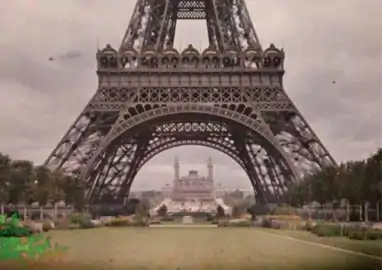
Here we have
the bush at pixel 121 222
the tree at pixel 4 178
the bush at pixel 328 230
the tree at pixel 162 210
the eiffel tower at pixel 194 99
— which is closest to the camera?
the bush at pixel 328 230

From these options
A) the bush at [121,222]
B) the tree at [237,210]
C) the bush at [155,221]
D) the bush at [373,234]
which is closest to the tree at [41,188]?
the bush at [121,222]

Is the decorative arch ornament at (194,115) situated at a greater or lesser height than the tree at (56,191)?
greater

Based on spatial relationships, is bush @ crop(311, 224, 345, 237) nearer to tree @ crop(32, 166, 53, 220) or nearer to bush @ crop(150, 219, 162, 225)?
bush @ crop(150, 219, 162, 225)

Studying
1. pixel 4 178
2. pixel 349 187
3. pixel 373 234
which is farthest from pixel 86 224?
pixel 349 187

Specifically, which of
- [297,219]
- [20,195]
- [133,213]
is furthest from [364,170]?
[20,195]

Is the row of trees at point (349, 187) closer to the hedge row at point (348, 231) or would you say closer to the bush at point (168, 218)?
the hedge row at point (348, 231)

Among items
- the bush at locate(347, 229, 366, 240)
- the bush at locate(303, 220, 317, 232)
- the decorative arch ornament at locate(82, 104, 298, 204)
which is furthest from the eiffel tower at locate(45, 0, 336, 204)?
the bush at locate(347, 229, 366, 240)
